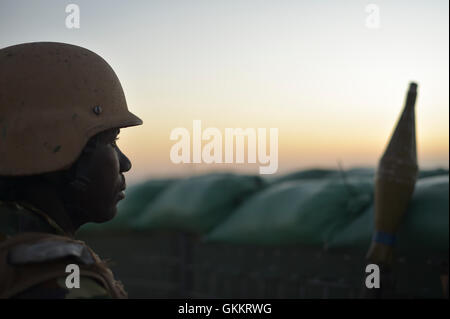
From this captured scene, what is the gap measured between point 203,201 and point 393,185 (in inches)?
128

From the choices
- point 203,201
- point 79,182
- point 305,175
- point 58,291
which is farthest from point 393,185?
point 58,291

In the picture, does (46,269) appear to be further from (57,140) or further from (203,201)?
(203,201)

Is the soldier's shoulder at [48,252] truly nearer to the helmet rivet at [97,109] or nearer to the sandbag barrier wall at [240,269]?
the helmet rivet at [97,109]

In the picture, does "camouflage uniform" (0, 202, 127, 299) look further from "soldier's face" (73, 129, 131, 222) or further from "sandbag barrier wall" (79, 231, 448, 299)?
"sandbag barrier wall" (79, 231, 448, 299)

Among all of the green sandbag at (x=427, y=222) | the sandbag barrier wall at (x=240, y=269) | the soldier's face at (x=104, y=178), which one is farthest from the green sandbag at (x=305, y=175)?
the soldier's face at (x=104, y=178)

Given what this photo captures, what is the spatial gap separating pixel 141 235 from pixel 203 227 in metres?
1.53

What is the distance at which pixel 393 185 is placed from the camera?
475cm

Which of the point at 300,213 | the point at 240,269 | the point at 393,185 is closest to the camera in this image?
the point at 393,185

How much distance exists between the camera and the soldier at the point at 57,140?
6.02 feet

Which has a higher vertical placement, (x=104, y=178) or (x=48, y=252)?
(x=104, y=178)

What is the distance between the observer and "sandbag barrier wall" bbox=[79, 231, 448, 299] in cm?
491

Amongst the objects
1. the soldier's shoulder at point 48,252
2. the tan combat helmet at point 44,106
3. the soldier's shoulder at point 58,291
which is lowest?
the soldier's shoulder at point 58,291

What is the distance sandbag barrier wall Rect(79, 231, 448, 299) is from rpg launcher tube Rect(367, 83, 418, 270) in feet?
0.80
